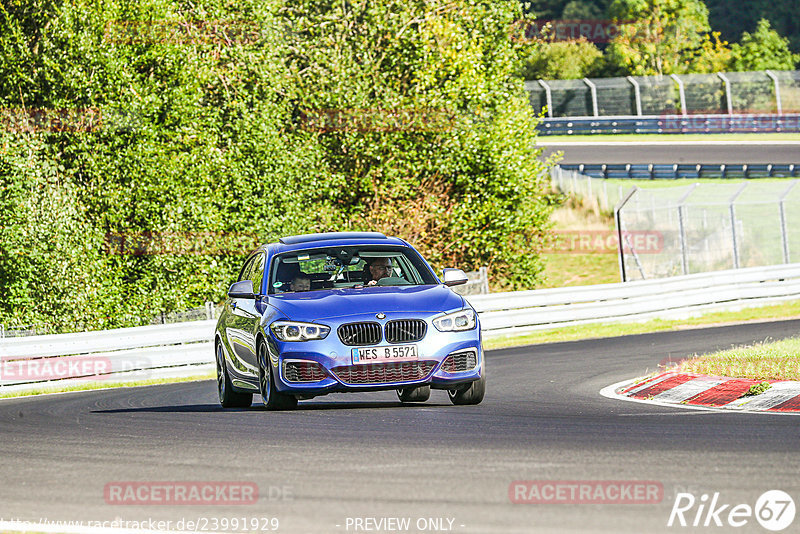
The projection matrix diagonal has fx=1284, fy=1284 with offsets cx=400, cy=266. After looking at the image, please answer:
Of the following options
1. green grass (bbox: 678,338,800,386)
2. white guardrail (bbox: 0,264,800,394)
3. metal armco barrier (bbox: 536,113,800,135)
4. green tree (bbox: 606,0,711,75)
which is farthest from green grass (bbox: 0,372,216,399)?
green tree (bbox: 606,0,711,75)

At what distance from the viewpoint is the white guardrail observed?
20.1 m

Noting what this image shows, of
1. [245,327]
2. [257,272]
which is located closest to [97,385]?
[257,272]

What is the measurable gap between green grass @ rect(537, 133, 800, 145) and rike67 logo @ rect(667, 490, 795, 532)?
2172 inches

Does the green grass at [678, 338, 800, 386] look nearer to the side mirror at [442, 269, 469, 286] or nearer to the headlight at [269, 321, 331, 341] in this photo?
the side mirror at [442, 269, 469, 286]

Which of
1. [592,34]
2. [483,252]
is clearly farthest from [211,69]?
[592,34]

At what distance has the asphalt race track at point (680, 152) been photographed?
5468 centimetres

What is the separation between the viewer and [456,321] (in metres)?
11.4

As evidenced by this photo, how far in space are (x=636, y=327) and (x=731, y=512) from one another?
808 inches

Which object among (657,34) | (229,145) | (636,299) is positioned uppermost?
(657,34)

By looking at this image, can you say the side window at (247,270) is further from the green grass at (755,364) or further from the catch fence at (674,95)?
the catch fence at (674,95)

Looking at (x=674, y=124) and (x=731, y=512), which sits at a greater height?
(x=731, y=512)

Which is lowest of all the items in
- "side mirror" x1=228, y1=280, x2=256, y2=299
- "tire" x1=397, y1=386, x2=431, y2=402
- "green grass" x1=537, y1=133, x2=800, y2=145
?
"green grass" x1=537, y1=133, x2=800, y2=145

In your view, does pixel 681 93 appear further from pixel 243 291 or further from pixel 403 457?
pixel 403 457

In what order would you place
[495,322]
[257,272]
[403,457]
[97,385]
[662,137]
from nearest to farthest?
[403,457] < [257,272] < [97,385] < [495,322] < [662,137]
